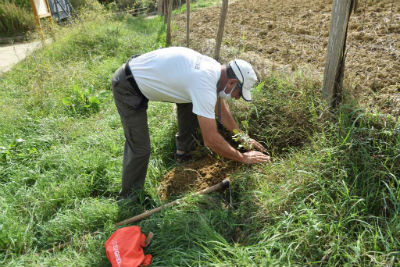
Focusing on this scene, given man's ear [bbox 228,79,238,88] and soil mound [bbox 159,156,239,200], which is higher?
man's ear [bbox 228,79,238,88]

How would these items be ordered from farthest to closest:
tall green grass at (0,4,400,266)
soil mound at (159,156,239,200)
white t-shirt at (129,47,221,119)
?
1. soil mound at (159,156,239,200)
2. white t-shirt at (129,47,221,119)
3. tall green grass at (0,4,400,266)

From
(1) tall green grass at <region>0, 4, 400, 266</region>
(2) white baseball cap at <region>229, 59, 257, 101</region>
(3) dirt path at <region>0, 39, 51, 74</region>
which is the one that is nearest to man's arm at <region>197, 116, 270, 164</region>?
(1) tall green grass at <region>0, 4, 400, 266</region>

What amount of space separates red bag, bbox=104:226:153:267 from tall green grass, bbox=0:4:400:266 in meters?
0.11

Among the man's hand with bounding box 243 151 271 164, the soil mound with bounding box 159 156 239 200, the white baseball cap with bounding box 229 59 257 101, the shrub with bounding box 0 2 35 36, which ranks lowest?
the soil mound with bounding box 159 156 239 200

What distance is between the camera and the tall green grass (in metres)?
2.13

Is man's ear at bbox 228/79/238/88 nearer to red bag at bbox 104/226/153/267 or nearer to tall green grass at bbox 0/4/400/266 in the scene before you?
tall green grass at bbox 0/4/400/266

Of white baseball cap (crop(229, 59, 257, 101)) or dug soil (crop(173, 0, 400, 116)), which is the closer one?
white baseball cap (crop(229, 59, 257, 101))

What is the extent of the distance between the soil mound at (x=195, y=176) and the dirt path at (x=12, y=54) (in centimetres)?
539

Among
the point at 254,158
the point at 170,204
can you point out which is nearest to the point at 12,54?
the point at 170,204

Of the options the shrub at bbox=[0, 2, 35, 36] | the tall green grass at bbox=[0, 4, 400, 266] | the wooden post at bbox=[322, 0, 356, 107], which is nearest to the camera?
the tall green grass at bbox=[0, 4, 400, 266]

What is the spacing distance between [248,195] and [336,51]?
1.53 m

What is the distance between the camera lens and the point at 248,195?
104 inches

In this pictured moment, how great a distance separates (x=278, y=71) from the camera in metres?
3.80

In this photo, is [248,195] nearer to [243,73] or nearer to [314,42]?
[243,73]
